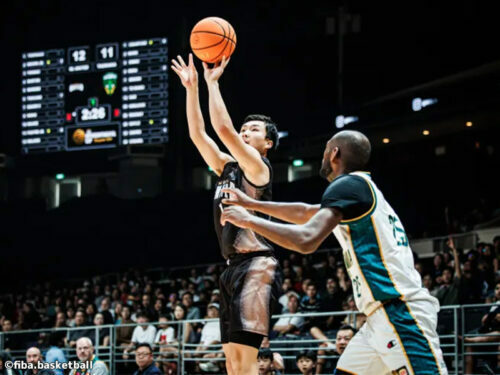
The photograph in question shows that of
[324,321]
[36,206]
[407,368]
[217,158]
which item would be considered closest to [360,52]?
[36,206]

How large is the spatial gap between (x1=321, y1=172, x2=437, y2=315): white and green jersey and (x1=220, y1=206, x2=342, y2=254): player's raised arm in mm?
102

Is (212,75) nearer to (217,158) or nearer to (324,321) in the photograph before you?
(217,158)

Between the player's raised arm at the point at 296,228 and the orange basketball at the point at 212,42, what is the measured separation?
7.71 feet

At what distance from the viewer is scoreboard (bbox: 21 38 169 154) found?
→ 704 inches

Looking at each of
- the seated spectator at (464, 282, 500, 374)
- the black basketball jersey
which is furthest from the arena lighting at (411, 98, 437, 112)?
the black basketball jersey

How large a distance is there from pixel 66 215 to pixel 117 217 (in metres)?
1.76

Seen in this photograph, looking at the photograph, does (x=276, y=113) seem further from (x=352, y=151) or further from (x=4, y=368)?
(x=352, y=151)

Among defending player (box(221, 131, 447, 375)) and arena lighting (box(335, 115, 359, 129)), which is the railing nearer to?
defending player (box(221, 131, 447, 375))

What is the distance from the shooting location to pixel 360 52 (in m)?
23.5

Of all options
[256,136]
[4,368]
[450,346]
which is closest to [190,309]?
[4,368]

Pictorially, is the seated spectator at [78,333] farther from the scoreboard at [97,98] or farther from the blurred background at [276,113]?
the blurred background at [276,113]

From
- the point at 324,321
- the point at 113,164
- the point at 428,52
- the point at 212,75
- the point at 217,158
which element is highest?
the point at 428,52

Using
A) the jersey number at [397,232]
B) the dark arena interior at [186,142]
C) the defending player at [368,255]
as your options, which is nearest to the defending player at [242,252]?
the defending player at [368,255]

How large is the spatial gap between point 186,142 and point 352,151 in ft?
63.6
